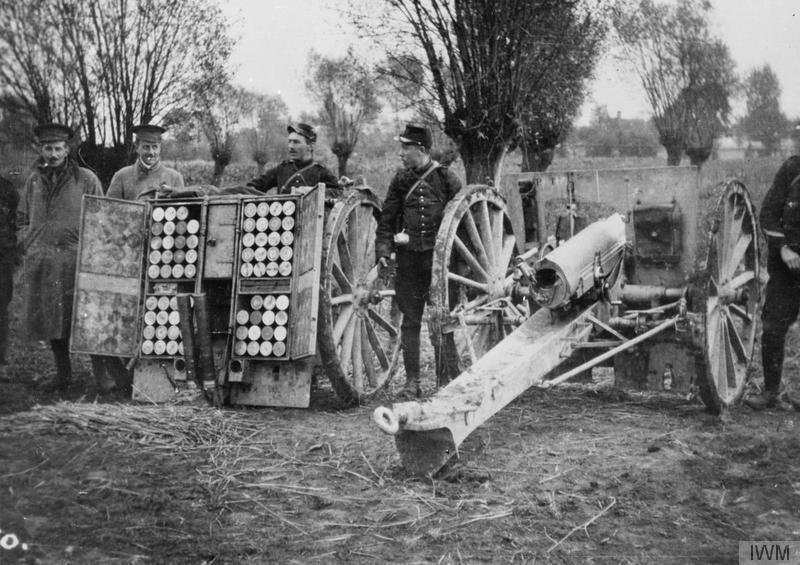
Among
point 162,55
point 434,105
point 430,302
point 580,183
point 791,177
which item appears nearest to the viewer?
point 430,302

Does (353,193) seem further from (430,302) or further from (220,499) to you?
(220,499)

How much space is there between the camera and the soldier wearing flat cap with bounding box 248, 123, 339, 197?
6.31 m

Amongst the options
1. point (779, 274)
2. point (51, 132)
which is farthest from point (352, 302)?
point (779, 274)

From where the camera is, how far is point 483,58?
1321 centimetres

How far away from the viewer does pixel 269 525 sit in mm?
3645

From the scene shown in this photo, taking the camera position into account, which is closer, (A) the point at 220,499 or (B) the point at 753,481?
(A) the point at 220,499

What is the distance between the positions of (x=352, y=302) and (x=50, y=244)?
2.40m

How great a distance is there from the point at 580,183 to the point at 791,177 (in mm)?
1476

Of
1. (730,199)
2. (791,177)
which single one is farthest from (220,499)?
(791,177)

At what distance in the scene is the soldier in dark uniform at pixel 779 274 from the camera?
19.2 ft

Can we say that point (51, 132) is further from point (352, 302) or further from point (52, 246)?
point (352, 302)
